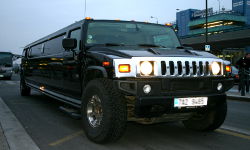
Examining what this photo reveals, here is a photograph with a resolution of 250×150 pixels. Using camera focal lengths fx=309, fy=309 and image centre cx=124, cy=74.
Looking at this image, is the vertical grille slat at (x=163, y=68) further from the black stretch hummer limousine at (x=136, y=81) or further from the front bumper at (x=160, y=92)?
the front bumper at (x=160, y=92)

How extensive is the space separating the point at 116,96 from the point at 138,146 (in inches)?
32.4

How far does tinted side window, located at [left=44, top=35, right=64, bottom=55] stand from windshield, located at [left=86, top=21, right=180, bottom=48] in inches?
50.7

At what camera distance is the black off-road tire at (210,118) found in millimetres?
4625

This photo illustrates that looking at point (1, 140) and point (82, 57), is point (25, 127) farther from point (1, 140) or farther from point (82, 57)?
point (82, 57)

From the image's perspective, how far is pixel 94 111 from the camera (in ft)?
14.2

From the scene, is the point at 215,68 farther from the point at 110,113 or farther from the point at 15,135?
the point at 15,135

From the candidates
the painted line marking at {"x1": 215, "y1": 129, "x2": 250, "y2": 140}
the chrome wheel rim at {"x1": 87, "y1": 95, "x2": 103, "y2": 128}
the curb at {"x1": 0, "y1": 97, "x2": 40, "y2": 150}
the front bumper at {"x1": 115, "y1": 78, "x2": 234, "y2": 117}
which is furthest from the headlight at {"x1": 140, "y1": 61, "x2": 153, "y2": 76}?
the painted line marking at {"x1": 215, "y1": 129, "x2": 250, "y2": 140}

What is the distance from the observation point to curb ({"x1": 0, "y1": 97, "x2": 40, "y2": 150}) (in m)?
4.17

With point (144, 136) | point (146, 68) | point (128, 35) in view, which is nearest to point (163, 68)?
point (146, 68)

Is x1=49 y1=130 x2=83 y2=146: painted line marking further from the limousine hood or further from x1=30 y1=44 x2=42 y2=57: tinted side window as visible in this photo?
x1=30 y1=44 x2=42 y2=57: tinted side window

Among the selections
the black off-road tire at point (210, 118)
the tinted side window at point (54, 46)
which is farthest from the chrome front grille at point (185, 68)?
Result: the tinted side window at point (54, 46)

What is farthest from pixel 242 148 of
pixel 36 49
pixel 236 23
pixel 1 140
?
pixel 236 23

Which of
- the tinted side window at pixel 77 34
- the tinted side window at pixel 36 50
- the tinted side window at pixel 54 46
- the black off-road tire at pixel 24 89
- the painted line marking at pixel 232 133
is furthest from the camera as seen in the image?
the black off-road tire at pixel 24 89

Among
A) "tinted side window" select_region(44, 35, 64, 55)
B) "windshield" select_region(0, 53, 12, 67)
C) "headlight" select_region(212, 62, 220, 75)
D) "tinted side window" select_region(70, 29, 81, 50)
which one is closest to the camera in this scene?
"headlight" select_region(212, 62, 220, 75)
